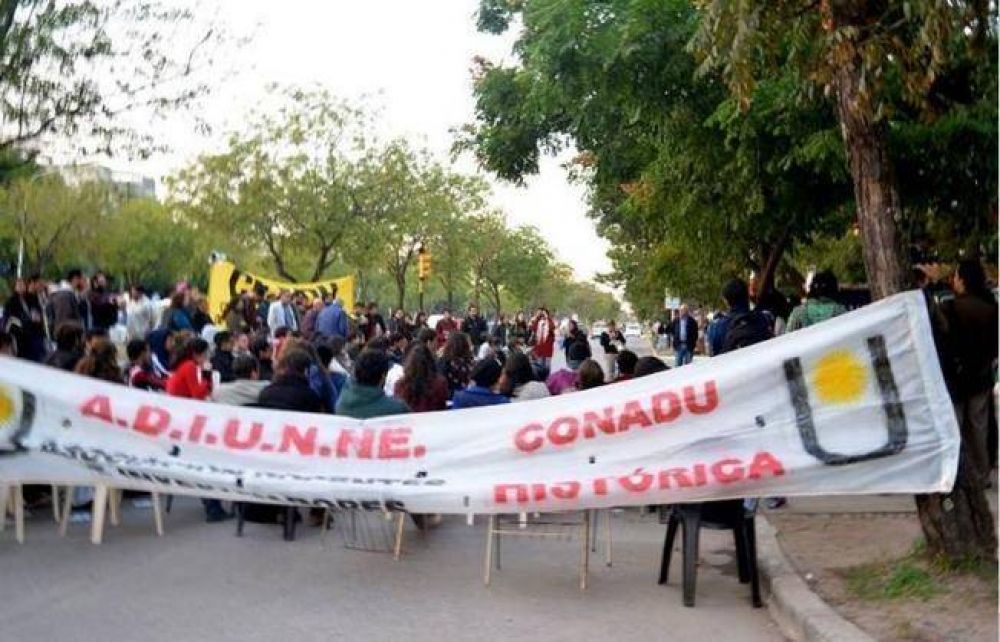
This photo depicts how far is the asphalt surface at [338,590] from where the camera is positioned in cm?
620

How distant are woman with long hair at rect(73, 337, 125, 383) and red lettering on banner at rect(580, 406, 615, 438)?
4.31 metres

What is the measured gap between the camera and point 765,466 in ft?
21.2

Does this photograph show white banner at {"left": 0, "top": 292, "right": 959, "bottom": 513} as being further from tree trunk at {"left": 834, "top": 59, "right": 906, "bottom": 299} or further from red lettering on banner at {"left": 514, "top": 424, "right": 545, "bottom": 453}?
tree trunk at {"left": 834, "top": 59, "right": 906, "bottom": 299}

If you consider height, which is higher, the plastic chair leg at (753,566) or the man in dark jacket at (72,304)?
the man in dark jacket at (72,304)

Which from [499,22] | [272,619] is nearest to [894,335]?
[272,619]

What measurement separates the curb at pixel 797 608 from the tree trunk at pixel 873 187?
1887mm

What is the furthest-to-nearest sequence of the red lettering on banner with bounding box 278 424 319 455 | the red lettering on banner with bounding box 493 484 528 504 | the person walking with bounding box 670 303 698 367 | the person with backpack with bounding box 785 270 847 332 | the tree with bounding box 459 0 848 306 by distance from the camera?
the person walking with bounding box 670 303 698 367 → the tree with bounding box 459 0 848 306 → the person with backpack with bounding box 785 270 847 332 → the red lettering on banner with bounding box 278 424 319 455 → the red lettering on banner with bounding box 493 484 528 504

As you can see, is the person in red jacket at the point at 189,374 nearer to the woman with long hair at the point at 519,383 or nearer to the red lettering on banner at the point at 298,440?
the red lettering on banner at the point at 298,440

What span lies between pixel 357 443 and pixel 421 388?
221 centimetres

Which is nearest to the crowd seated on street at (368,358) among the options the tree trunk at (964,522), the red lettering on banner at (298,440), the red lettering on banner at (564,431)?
the tree trunk at (964,522)

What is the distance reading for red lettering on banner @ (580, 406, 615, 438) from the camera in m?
6.72

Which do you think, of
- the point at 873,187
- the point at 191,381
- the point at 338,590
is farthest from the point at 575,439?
the point at 191,381

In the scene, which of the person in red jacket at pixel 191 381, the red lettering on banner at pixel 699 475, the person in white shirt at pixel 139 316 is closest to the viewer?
the red lettering on banner at pixel 699 475

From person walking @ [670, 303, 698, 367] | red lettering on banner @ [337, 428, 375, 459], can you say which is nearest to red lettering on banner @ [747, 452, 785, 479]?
red lettering on banner @ [337, 428, 375, 459]
